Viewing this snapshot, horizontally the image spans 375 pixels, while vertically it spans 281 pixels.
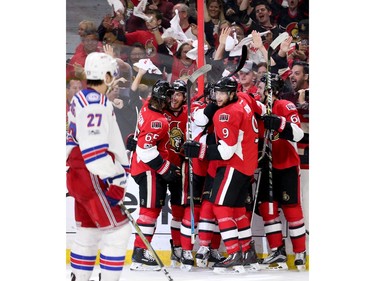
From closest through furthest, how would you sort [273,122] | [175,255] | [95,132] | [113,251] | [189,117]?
1. [95,132]
2. [113,251]
3. [189,117]
4. [273,122]
5. [175,255]

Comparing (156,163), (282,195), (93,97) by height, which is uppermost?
(93,97)

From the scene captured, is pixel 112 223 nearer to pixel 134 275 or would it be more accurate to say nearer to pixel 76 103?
pixel 76 103

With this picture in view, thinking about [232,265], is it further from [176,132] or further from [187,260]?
[176,132]

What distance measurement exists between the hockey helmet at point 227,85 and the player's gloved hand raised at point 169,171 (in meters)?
0.56

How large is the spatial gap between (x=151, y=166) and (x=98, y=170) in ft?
3.88

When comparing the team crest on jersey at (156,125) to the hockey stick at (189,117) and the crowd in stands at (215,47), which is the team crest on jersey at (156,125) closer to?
the hockey stick at (189,117)

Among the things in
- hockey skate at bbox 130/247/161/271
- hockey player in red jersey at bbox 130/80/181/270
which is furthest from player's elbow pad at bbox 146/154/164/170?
hockey skate at bbox 130/247/161/271

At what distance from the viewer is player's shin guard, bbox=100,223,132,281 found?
519 cm

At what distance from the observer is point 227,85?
247 inches

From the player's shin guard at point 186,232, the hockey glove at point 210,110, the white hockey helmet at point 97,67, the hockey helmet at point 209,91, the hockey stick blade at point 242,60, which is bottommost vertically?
the player's shin guard at point 186,232

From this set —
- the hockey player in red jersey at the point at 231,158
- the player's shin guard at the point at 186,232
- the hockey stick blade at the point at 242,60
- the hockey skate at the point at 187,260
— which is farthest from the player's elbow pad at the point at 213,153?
the hockey skate at the point at 187,260

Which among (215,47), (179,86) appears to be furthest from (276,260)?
(215,47)

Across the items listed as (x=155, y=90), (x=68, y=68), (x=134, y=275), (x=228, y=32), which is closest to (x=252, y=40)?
(x=228, y=32)

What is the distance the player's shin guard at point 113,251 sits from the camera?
5.19m
